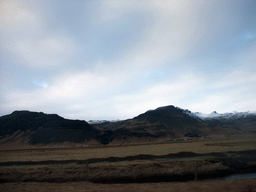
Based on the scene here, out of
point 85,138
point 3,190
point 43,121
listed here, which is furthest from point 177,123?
point 3,190

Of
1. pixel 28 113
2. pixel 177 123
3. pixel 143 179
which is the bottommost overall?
pixel 143 179

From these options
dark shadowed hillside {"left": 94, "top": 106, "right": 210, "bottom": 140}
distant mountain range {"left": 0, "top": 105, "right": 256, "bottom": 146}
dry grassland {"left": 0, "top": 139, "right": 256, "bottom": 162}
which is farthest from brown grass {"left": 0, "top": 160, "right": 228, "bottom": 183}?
dark shadowed hillside {"left": 94, "top": 106, "right": 210, "bottom": 140}

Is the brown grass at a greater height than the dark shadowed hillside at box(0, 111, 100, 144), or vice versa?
the dark shadowed hillside at box(0, 111, 100, 144)

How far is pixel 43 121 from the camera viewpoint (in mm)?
131750

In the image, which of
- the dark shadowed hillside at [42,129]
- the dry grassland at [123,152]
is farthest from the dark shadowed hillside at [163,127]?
the dry grassland at [123,152]

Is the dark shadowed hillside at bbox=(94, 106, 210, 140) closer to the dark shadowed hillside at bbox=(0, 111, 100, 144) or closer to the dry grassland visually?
the dark shadowed hillside at bbox=(0, 111, 100, 144)

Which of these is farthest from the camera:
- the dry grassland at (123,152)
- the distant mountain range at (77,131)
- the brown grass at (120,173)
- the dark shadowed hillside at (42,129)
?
the dark shadowed hillside at (42,129)

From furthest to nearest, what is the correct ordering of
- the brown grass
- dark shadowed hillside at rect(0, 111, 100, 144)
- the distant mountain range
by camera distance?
1. dark shadowed hillside at rect(0, 111, 100, 144)
2. the distant mountain range
3. the brown grass

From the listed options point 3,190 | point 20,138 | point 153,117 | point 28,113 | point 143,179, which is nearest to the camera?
point 3,190

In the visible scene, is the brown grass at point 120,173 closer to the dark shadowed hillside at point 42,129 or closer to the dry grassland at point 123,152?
the dry grassland at point 123,152

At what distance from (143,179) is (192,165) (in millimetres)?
7367

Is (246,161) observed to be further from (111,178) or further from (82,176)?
(82,176)

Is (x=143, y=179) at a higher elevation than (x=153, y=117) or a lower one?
lower

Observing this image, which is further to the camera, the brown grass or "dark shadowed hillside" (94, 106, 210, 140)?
"dark shadowed hillside" (94, 106, 210, 140)
